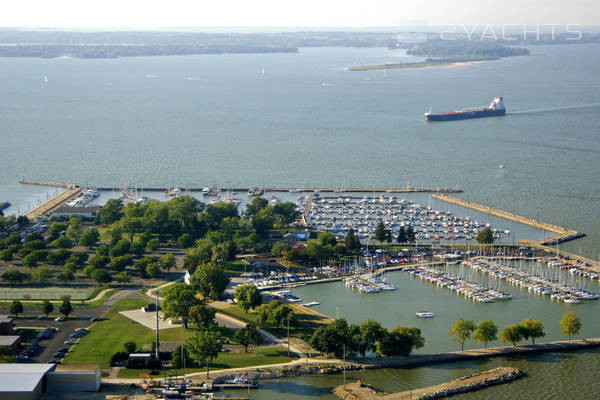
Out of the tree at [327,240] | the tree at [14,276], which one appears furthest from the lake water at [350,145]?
the tree at [14,276]

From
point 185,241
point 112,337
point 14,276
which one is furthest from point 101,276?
point 112,337

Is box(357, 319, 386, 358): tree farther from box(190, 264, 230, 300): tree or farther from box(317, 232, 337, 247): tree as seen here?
box(317, 232, 337, 247): tree

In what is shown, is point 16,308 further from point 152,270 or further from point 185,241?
point 185,241

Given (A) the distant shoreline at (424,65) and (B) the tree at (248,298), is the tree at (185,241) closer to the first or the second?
(B) the tree at (248,298)

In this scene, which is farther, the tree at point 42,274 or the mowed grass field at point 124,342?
the tree at point 42,274

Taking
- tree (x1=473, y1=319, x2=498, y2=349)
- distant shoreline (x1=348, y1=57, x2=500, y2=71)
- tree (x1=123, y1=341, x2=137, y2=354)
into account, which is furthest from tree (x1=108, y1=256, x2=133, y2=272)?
distant shoreline (x1=348, y1=57, x2=500, y2=71)

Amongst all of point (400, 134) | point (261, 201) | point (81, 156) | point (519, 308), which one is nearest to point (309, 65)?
point (400, 134)
